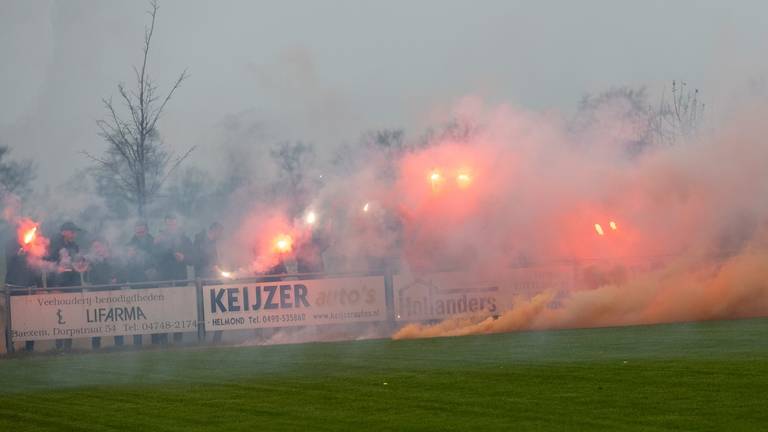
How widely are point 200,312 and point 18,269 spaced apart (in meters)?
4.36

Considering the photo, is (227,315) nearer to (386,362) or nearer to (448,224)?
(448,224)

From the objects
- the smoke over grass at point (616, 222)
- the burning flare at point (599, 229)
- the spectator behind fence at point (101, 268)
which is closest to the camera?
the smoke over grass at point (616, 222)

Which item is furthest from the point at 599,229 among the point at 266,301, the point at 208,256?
the point at 208,256

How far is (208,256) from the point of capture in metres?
30.6

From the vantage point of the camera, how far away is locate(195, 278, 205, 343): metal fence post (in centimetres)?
2966

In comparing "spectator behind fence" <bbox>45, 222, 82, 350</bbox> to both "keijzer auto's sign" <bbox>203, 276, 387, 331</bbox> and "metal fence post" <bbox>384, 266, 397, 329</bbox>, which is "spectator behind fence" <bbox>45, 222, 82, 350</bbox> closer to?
"keijzer auto's sign" <bbox>203, 276, 387, 331</bbox>

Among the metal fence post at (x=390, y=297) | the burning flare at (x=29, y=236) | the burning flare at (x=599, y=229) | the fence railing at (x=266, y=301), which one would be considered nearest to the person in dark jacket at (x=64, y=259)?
the burning flare at (x=29, y=236)

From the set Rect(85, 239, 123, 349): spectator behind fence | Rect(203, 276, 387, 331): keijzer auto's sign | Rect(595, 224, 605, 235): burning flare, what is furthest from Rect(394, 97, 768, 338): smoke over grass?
Rect(85, 239, 123, 349): spectator behind fence

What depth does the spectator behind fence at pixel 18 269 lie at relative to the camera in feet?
97.9

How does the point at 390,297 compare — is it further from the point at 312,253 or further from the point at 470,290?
the point at 312,253

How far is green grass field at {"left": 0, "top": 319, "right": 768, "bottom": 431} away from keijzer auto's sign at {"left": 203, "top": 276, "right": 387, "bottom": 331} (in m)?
5.77

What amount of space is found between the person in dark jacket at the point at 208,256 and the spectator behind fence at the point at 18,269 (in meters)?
3.72

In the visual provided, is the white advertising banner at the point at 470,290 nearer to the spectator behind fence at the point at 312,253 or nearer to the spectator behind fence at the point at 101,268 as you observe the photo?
the spectator behind fence at the point at 312,253

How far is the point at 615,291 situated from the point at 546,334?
3714mm
